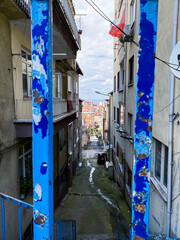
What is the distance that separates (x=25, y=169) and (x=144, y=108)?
5908 millimetres

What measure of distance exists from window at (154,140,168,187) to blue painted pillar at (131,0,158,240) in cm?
358

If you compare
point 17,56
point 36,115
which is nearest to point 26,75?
point 17,56

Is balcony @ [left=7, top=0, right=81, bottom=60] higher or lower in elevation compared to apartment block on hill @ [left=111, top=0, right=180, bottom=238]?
higher

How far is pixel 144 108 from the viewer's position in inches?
72.0

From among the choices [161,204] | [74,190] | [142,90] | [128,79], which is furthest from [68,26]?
[74,190]

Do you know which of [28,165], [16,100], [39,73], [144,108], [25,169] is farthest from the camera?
[28,165]

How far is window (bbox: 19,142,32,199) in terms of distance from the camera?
596 cm

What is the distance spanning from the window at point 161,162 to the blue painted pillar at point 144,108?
11.7 ft

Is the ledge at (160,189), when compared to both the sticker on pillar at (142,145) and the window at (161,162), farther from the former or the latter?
the sticker on pillar at (142,145)

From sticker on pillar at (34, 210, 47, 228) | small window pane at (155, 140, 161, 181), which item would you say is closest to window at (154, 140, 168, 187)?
small window pane at (155, 140, 161, 181)

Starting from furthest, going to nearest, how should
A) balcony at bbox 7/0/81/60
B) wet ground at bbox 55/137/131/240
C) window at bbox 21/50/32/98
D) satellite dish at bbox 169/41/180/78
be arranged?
wet ground at bbox 55/137/131/240
window at bbox 21/50/32/98
balcony at bbox 7/0/81/60
satellite dish at bbox 169/41/180/78

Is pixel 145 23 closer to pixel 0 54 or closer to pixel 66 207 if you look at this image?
pixel 0 54

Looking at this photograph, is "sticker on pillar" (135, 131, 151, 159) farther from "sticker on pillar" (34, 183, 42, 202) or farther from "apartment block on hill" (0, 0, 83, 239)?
"apartment block on hill" (0, 0, 83, 239)

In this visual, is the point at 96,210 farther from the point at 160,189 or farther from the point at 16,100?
the point at 16,100
